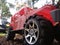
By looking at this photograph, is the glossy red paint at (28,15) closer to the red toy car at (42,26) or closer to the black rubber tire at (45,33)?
the red toy car at (42,26)

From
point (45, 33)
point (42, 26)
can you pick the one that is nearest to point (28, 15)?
point (42, 26)

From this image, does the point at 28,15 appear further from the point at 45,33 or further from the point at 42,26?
the point at 45,33

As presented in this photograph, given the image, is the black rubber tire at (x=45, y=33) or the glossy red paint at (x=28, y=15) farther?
the glossy red paint at (x=28, y=15)

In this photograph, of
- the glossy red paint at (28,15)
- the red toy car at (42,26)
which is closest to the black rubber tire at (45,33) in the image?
the red toy car at (42,26)

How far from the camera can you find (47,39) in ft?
18.2

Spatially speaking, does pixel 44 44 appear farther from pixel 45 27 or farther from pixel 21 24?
pixel 21 24

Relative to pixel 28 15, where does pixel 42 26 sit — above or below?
below

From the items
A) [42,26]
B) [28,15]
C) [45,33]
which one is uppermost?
[28,15]

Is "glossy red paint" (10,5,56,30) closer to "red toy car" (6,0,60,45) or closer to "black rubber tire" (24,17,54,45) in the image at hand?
"red toy car" (6,0,60,45)

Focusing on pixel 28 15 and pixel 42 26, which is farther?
pixel 28 15

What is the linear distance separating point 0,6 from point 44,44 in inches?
312

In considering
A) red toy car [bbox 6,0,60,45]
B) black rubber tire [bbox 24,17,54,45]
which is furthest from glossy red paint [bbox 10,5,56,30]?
black rubber tire [bbox 24,17,54,45]

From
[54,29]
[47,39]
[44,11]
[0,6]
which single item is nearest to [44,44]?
[47,39]

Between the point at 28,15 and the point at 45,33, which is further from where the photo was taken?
the point at 28,15
